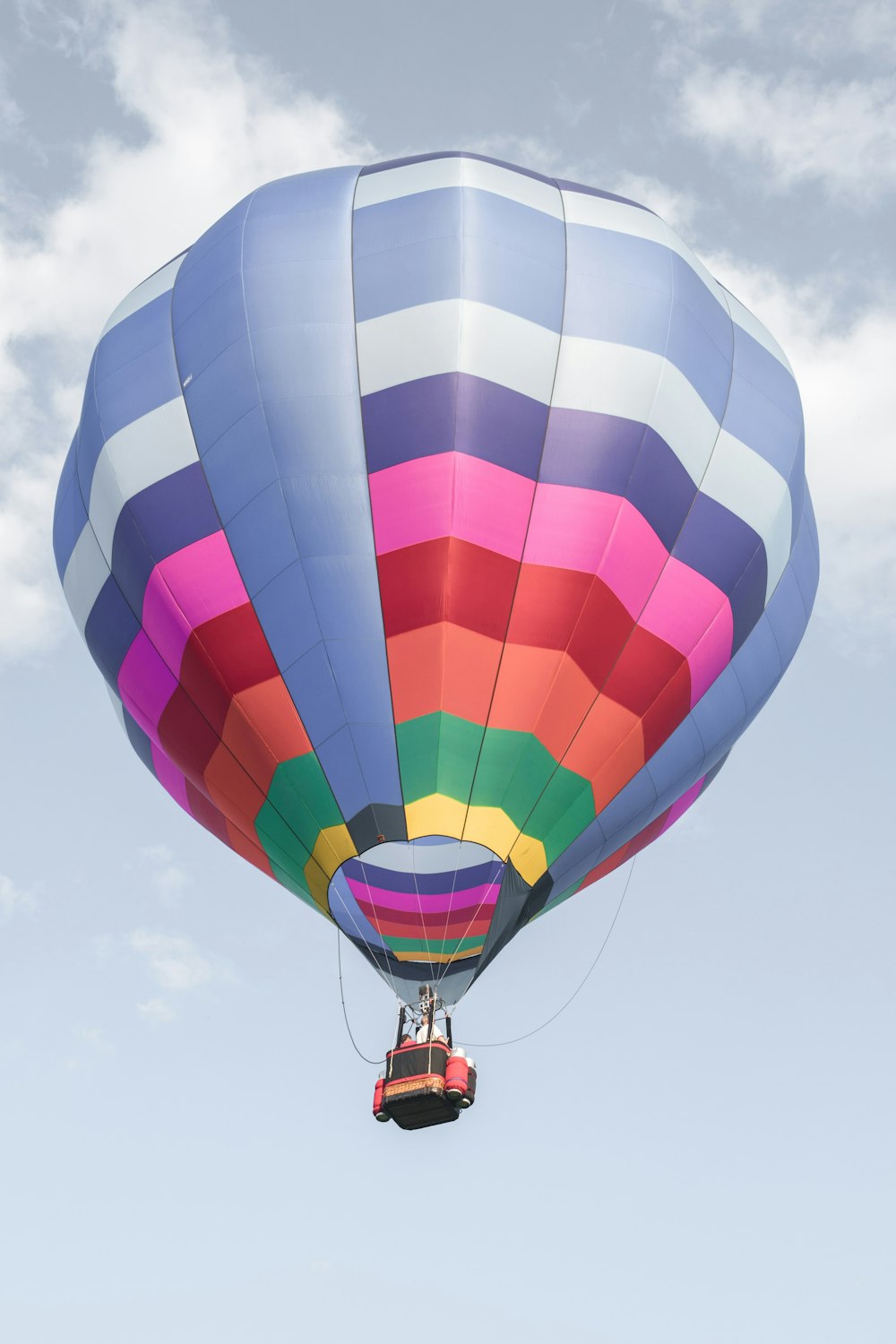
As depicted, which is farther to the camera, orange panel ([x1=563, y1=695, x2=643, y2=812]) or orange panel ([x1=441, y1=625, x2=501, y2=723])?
orange panel ([x1=563, y1=695, x2=643, y2=812])

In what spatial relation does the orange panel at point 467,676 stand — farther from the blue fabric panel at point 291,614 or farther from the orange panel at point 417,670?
the blue fabric panel at point 291,614

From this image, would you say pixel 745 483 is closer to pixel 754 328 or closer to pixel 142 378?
pixel 754 328

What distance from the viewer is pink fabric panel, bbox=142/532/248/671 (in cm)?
1082

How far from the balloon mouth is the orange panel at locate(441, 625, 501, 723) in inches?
32.3

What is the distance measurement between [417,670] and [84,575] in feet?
9.89

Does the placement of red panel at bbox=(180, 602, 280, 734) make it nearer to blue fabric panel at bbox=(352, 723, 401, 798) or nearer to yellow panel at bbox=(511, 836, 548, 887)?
blue fabric panel at bbox=(352, 723, 401, 798)

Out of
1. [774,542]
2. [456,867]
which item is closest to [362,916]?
[456,867]

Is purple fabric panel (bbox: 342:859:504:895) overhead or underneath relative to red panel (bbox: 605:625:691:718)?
underneath

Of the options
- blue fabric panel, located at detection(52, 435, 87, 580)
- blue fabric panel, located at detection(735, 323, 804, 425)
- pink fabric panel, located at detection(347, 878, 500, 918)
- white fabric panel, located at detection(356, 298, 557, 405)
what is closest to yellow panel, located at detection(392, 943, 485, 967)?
pink fabric panel, located at detection(347, 878, 500, 918)

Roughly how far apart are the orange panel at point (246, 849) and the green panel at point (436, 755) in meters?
1.75

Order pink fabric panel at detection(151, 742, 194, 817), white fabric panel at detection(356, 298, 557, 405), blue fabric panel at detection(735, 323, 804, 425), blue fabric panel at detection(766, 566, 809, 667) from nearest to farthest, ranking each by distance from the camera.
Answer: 1. white fabric panel at detection(356, 298, 557, 405)
2. blue fabric panel at detection(735, 323, 804, 425)
3. blue fabric panel at detection(766, 566, 809, 667)
4. pink fabric panel at detection(151, 742, 194, 817)

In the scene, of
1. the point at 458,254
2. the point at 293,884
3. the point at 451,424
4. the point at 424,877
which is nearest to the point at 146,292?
the point at 458,254

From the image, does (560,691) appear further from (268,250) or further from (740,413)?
(268,250)

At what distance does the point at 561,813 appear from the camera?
10812 mm
